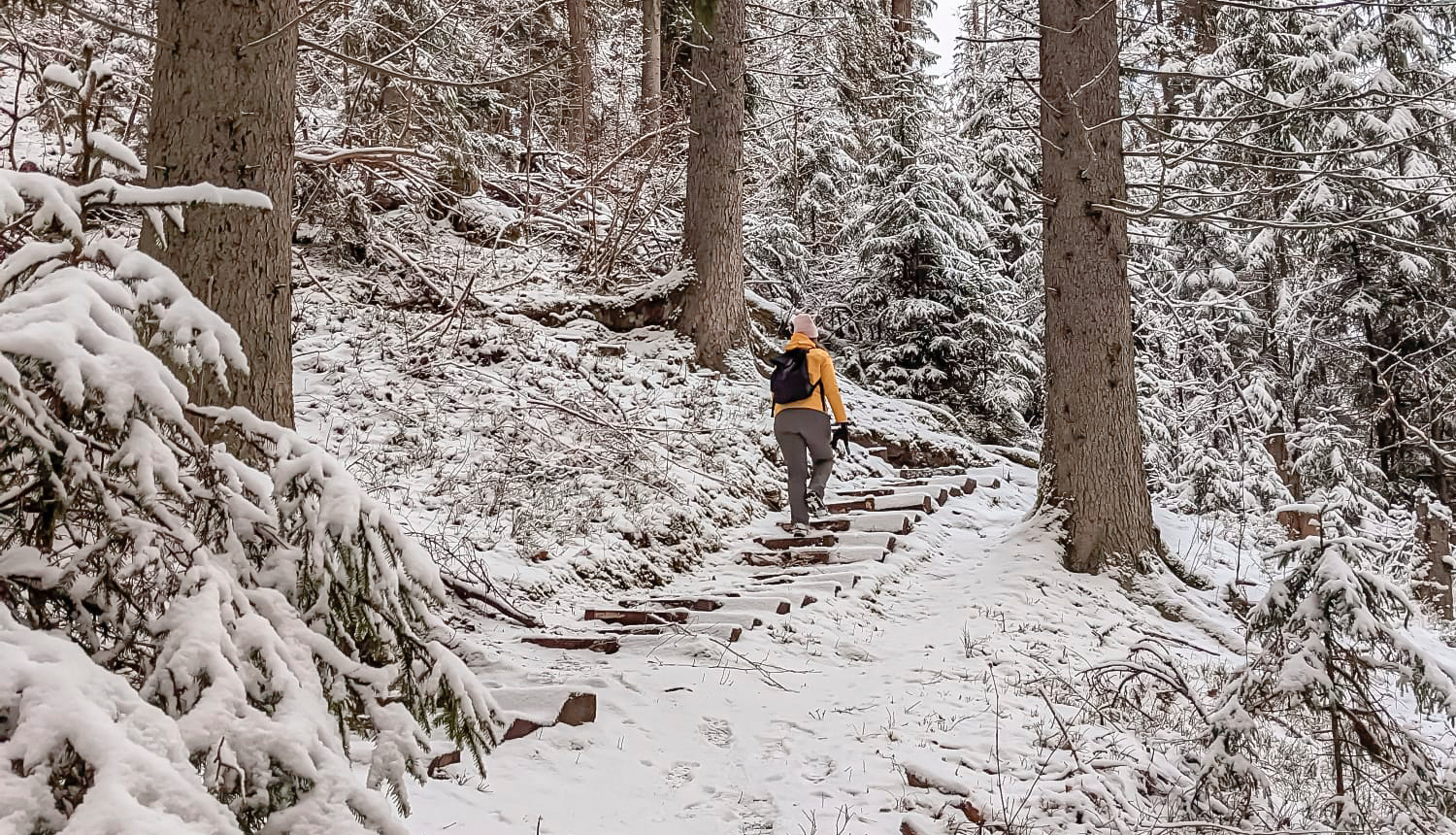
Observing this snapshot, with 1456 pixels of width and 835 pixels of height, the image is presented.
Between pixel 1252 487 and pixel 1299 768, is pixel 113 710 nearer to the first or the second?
pixel 1299 768

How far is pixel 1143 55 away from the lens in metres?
16.3

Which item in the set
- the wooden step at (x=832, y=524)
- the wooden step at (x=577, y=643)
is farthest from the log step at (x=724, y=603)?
the wooden step at (x=832, y=524)

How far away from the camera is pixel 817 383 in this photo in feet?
27.6

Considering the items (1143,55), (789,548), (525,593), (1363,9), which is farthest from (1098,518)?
(1363,9)

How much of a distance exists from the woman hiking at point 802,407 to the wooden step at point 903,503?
1.19 meters

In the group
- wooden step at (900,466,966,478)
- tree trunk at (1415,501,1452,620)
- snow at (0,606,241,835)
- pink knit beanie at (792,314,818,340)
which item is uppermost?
pink knit beanie at (792,314,818,340)

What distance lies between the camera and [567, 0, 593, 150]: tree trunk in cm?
1402

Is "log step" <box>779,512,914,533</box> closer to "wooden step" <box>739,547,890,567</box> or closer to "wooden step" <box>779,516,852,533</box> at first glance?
"wooden step" <box>779,516,852,533</box>

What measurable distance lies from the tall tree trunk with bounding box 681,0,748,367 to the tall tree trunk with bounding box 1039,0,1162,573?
15.2 feet

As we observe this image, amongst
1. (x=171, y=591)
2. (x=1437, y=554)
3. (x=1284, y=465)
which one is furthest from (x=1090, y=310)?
(x=1284, y=465)

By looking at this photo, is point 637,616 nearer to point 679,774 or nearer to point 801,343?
point 679,774

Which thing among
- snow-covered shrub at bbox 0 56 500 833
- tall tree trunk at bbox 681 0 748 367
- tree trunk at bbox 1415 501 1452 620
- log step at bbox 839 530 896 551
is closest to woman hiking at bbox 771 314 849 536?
log step at bbox 839 530 896 551

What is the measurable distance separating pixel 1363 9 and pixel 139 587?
19405mm

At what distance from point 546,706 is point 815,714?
4.47 feet
